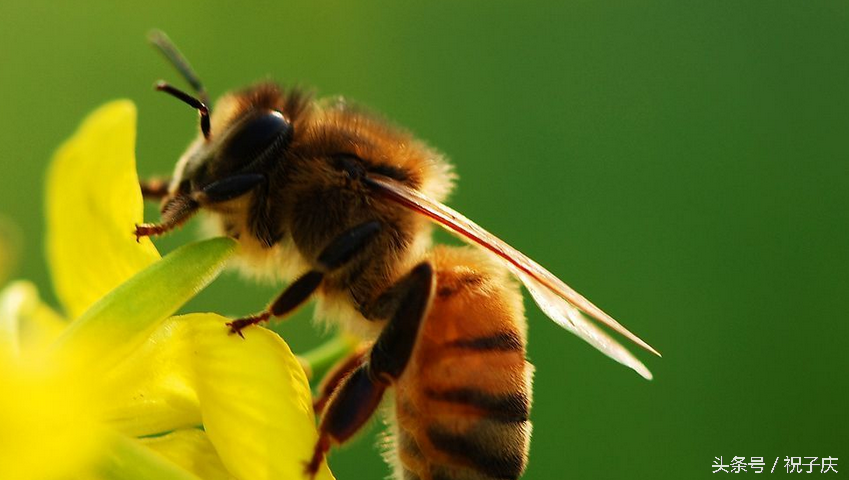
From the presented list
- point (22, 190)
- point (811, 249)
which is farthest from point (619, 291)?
point (22, 190)

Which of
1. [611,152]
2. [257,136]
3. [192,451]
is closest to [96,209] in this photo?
[257,136]

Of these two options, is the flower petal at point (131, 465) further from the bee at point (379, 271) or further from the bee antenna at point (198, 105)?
the bee antenna at point (198, 105)

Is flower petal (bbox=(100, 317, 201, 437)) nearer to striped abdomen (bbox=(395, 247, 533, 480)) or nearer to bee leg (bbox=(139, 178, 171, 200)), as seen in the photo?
striped abdomen (bbox=(395, 247, 533, 480))

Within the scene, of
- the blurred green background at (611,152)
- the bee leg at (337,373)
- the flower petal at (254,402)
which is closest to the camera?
the flower petal at (254,402)

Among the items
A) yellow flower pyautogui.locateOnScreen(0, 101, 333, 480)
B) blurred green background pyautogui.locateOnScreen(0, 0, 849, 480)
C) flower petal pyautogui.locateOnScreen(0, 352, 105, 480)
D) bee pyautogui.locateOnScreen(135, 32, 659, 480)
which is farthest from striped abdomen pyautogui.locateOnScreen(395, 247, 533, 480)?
blurred green background pyautogui.locateOnScreen(0, 0, 849, 480)

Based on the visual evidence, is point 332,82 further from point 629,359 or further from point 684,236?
point 629,359

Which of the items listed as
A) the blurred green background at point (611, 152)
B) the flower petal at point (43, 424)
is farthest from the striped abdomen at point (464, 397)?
the blurred green background at point (611, 152)

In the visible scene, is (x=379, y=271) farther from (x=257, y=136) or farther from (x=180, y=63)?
(x=180, y=63)

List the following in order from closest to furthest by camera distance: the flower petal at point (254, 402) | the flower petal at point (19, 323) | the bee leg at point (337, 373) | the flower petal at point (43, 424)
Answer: the flower petal at point (43, 424) → the flower petal at point (19, 323) → the flower petal at point (254, 402) → the bee leg at point (337, 373)
